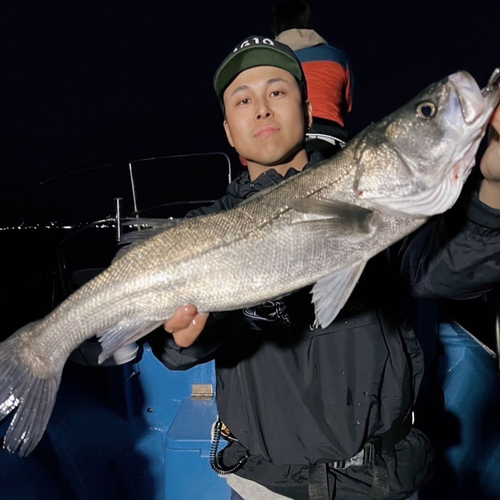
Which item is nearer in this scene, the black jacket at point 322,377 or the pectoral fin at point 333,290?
the pectoral fin at point 333,290

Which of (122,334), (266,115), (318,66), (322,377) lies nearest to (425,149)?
(266,115)

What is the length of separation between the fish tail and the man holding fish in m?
0.54

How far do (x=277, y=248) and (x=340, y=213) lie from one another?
304 mm

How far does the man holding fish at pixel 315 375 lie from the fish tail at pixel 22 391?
1.78 ft

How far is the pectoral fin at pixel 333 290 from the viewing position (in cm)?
178

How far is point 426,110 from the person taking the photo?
1.81 m

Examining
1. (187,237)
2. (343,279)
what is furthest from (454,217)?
(187,237)

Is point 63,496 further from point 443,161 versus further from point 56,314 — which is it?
point 443,161

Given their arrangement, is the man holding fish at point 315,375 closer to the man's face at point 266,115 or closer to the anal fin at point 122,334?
the man's face at point 266,115

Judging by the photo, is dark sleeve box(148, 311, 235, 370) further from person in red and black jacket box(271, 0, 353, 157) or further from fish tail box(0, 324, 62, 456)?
person in red and black jacket box(271, 0, 353, 157)

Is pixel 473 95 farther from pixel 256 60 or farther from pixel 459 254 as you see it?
pixel 256 60

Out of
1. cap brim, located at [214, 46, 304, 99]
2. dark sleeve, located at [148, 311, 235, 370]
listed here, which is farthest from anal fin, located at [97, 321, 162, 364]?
cap brim, located at [214, 46, 304, 99]

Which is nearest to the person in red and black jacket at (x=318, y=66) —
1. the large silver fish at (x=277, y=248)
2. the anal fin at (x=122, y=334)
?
the large silver fish at (x=277, y=248)

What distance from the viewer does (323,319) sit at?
178 centimetres
